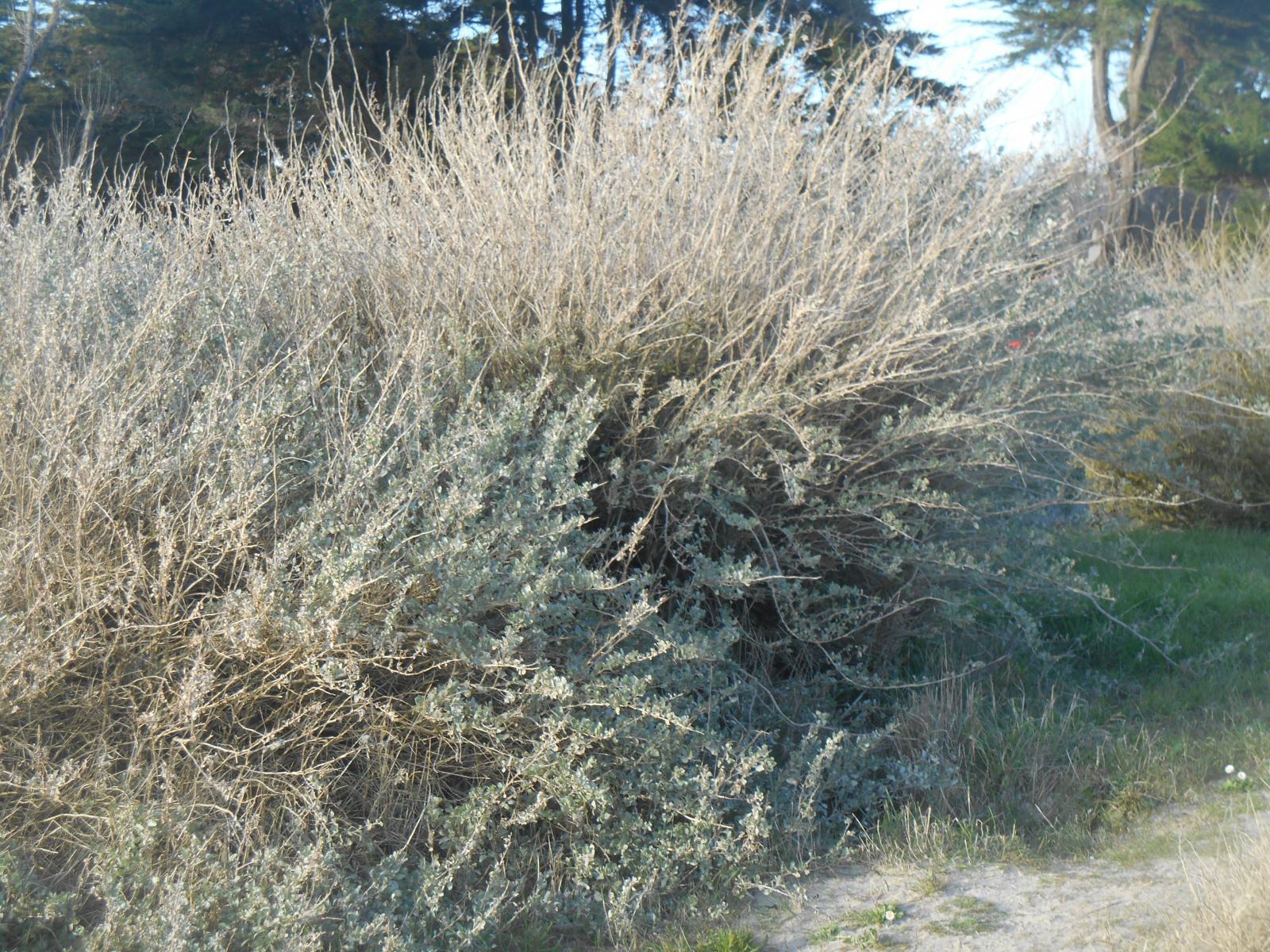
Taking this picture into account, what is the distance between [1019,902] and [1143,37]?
17922mm

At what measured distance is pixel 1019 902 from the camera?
3270 mm

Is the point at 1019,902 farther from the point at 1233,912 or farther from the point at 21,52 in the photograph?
the point at 21,52

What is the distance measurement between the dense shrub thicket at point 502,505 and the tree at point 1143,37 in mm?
13892

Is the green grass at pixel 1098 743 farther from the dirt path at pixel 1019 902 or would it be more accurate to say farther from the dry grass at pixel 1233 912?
the dry grass at pixel 1233 912

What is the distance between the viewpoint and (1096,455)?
230 inches

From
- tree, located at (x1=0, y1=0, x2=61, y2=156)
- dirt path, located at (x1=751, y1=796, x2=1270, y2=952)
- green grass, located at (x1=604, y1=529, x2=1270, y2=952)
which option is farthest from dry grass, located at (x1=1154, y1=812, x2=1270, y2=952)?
tree, located at (x1=0, y1=0, x2=61, y2=156)

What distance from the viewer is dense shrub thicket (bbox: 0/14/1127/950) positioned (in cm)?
310

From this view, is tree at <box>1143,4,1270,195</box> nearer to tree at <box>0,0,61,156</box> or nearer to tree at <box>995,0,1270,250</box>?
tree at <box>995,0,1270,250</box>

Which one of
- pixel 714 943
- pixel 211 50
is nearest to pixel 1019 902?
pixel 714 943

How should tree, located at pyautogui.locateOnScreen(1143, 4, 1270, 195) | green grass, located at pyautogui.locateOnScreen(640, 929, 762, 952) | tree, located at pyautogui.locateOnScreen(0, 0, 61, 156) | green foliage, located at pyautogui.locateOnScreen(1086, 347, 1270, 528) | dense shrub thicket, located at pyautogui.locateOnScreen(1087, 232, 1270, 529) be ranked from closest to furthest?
green grass, located at pyautogui.locateOnScreen(640, 929, 762, 952)
dense shrub thicket, located at pyautogui.locateOnScreen(1087, 232, 1270, 529)
green foliage, located at pyautogui.locateOnScreen(1086, 347, 1270, 528)
tree, located at pyautogui.locateOnScreen(0, 0, 61, 156)
tree, located at pyautogui.locateOnScreen(1143, 4, 1270, 195)

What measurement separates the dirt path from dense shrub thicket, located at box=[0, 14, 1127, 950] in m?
0.26

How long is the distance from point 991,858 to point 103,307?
11.0 ft

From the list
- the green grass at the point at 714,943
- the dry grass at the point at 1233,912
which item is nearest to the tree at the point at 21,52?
the green grass at the point at 714,943

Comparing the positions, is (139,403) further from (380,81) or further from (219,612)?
(380,81)
